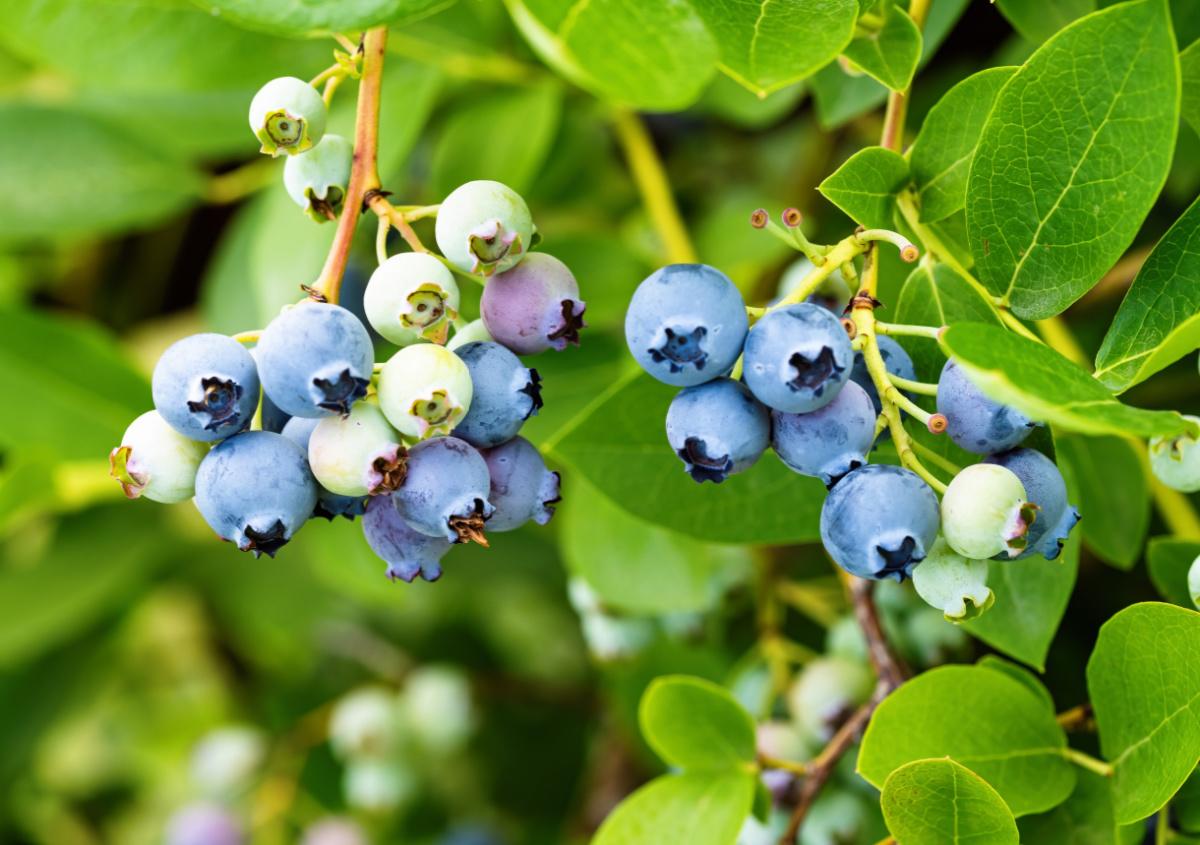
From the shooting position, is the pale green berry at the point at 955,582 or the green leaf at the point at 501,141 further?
the green leaf at the point at 501,141

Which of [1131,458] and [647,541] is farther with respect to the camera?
[647,541]

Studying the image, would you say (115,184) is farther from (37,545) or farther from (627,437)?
(627,437)

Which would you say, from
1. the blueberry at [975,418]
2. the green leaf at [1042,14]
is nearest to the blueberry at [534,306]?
the blueberry at [975,418]

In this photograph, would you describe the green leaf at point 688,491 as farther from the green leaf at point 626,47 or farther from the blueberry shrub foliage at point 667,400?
the green leaf at point 626,47

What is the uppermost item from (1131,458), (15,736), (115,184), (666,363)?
(666,363)

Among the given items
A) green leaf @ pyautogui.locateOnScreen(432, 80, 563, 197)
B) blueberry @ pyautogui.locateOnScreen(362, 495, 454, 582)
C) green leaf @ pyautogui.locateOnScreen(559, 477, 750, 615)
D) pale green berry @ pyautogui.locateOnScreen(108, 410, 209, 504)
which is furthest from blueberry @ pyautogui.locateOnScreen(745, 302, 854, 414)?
green leaf @ pyautogui.locateOnScreen(432, 80, 563, 197)

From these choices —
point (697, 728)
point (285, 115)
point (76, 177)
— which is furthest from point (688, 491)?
point (76, 177)

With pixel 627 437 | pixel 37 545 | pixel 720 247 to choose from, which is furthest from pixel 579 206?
pixel 37 545
